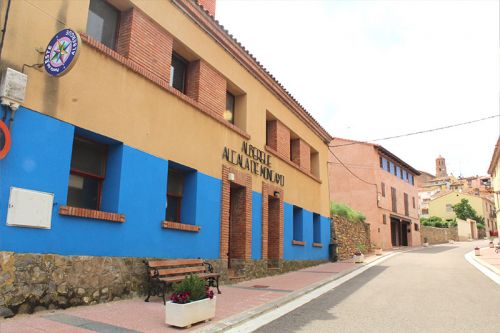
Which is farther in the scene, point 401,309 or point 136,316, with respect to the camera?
point 401,309

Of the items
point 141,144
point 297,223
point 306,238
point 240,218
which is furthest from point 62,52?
point 306,238

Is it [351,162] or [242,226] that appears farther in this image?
[351,162]

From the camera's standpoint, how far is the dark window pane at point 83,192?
7.16 metres

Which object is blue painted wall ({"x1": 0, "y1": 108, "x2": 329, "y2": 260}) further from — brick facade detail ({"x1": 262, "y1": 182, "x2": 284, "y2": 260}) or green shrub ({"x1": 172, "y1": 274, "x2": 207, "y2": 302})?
brick facade detail ({"x1": 262, "y1": 182, "x2": 284, "y2": 260})

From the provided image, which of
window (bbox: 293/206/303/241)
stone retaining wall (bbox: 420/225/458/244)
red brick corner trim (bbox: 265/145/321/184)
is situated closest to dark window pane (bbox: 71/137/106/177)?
red brick corner trim (bbox: 265/145/321/184)

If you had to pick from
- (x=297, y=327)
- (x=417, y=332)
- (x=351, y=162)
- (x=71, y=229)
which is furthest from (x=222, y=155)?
(x=351, y=162)

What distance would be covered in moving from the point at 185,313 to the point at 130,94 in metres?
4.72

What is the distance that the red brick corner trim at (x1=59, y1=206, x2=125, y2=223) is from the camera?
6.45m

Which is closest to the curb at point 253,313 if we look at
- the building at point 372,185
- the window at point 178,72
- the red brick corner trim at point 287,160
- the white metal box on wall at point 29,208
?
the white metal box on wall at point 29,208

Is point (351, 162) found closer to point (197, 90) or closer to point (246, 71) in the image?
point (246, 71)

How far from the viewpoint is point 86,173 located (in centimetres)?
750

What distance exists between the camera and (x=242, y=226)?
12.1 metres

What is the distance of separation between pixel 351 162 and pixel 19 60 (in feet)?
100

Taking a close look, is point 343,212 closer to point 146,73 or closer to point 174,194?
point 174,194
